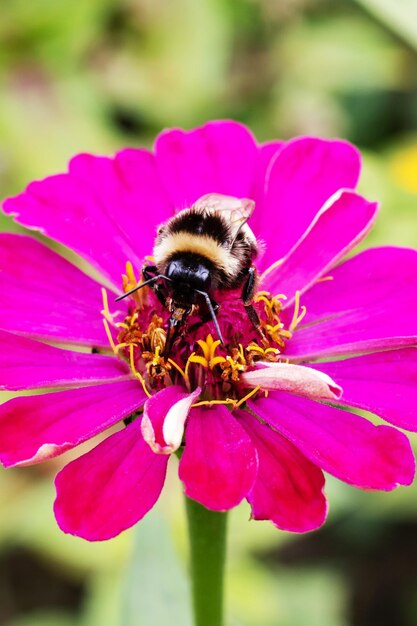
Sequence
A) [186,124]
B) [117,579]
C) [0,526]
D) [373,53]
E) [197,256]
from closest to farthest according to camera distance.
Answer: [197,256], [117,579], [0,526], [186,124], [373,53]

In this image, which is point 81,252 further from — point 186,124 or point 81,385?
point 186,124

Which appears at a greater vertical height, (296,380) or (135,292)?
(135,292)

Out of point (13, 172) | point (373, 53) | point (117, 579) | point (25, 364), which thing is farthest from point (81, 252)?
point (373, 53)

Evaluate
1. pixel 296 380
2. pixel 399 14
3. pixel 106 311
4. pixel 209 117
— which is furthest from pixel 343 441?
pixel 209 117

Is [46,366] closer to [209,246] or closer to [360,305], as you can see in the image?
[209,246]

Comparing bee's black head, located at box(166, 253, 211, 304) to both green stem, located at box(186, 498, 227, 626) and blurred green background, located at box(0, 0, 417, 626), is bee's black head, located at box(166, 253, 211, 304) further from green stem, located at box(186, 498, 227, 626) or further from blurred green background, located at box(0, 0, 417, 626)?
blurred green background, located at box(0, 0, 417, 626)

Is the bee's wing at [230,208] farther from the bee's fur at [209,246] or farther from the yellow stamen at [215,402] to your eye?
the yellow stamen at [215,402]

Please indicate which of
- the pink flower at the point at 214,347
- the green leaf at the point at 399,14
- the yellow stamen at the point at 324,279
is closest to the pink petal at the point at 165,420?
the pink flower at the point at 214,347
